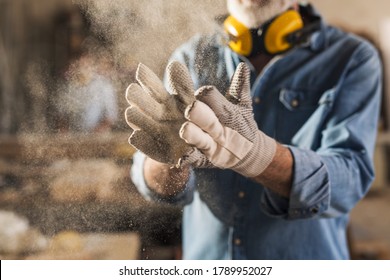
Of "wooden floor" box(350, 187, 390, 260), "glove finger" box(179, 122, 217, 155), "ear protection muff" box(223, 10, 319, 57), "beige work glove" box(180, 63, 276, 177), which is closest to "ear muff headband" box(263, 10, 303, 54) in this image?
"ear protection muff" box(223, 10, 319, 57)

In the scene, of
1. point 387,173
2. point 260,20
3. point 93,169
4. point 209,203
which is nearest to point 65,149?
point 93,169

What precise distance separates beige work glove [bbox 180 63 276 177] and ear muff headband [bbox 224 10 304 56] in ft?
0.26

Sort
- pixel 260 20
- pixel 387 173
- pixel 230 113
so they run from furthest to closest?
pixel 387 173, pixel 260 20, pixel 230 113

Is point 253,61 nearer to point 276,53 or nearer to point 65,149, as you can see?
point 276,53

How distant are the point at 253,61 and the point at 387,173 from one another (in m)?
0.71

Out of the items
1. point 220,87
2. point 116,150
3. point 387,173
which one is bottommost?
point 387,173

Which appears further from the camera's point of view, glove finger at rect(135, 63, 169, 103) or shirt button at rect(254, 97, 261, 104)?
shirt button at rect(254, 97, 261, 104)

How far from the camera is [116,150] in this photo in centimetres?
69

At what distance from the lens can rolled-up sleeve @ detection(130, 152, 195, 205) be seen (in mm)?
656

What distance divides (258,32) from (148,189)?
26 cm

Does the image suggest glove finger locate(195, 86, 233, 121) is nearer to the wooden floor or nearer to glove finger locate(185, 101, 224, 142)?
glove finger locate(185, 101, 224, 142)

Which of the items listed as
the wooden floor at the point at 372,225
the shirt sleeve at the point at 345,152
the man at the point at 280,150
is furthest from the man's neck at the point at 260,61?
the wooden floor at the point at 372,225

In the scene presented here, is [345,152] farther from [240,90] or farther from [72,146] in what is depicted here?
[72,146]

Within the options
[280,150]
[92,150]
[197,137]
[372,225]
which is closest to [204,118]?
[197,137]
